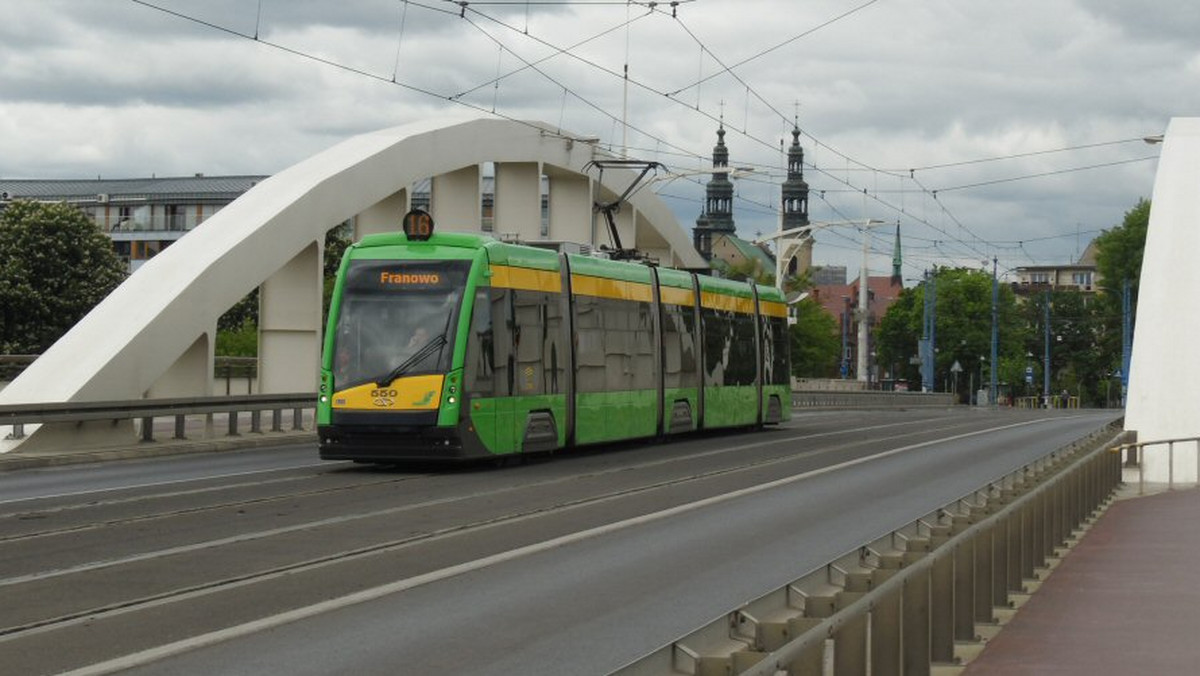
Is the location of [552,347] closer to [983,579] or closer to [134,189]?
[983,579]

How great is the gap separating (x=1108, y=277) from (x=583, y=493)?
126675mm

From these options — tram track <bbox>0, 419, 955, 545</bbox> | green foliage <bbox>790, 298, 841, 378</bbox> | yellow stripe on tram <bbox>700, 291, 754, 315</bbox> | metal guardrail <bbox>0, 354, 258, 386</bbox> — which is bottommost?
tram track <bbox>0, 419, 955, 545</bbox>

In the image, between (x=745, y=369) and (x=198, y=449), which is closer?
(x=198, y=449)

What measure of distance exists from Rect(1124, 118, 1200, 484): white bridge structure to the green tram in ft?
26.7

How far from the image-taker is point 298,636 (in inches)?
392

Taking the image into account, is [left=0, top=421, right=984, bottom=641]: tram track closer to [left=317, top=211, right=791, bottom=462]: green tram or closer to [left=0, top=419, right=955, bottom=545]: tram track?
[left=0, top=419, right=955, bottom=545]: tram track

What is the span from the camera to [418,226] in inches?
947

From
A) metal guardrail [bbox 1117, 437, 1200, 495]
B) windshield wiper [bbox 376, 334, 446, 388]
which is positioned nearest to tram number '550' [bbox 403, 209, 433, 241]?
windshield wiper [bbox 376, 334, 446, 388]

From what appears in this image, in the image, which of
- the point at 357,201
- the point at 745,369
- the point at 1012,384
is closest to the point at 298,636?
the point at 357,201

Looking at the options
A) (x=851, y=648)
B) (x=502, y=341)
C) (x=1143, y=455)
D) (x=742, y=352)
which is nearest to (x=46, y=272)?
(x=742, y=352)

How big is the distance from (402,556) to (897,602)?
7.29m

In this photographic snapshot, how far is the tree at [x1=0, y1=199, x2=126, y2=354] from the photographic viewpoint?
6800 cm

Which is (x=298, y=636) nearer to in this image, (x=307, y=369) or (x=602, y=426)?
(x=602, y=426)

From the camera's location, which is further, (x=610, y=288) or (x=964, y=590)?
(x=610, y=288)
